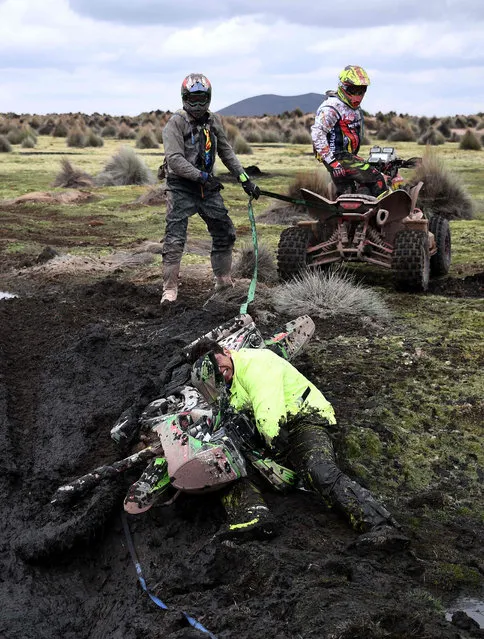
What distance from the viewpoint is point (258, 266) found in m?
10.1

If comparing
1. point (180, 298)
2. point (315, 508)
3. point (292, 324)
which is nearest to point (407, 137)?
point (180, 298)

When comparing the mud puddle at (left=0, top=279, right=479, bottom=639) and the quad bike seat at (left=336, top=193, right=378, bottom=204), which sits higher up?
the quad bike seat at (left=336, top=193, right=378, bottom=204)

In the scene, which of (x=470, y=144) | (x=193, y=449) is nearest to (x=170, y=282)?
(x=193, y=449)

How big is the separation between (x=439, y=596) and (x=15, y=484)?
103 inches

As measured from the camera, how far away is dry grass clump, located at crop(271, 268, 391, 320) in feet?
26.5

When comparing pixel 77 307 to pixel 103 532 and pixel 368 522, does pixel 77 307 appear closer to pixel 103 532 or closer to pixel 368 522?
pixel 103 532

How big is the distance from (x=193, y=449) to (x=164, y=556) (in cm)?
56

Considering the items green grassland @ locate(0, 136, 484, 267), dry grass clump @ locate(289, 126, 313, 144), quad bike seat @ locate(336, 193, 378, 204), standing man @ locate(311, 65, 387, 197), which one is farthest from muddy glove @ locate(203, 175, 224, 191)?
dry grass clump @ locate(289, 126, 313, 144)

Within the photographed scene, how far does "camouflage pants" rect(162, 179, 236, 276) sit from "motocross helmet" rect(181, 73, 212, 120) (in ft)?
2.43

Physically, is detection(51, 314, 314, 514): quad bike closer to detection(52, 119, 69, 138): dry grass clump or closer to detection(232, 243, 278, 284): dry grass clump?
detection(232, 243, 278, 284): dry grass clump

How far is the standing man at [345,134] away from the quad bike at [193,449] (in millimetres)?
4494

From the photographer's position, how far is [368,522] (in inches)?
159

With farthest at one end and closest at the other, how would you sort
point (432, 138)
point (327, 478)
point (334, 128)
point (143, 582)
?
point (432, 138), point (334, 128), point (327, 478), point (143, 582)

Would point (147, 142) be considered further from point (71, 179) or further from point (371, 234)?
point (371, 234)
